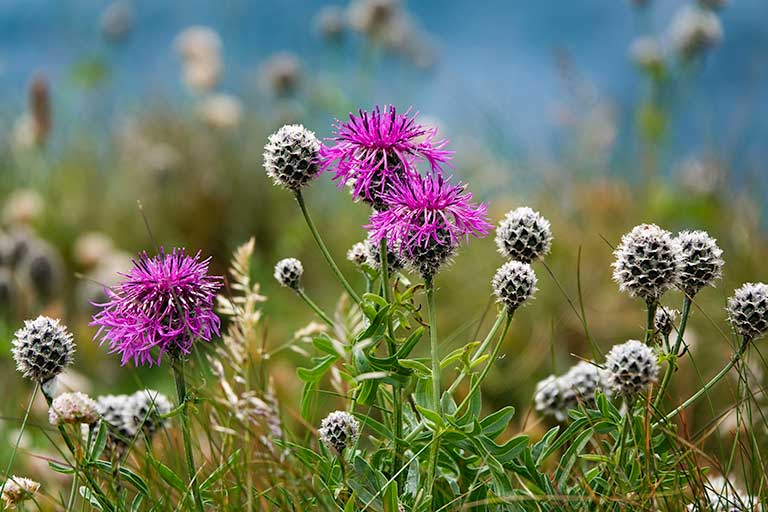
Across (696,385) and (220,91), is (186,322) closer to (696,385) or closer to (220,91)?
(696,385)

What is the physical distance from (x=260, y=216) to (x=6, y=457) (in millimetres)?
3349

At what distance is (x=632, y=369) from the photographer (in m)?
1.67

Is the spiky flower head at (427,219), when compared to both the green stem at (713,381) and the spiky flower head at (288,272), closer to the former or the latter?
the spiky flower head at (288,272)

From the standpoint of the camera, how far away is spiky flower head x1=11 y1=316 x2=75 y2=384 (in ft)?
6.28

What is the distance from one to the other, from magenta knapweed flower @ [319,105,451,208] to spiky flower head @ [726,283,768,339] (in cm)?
67

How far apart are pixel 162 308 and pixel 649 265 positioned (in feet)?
3.23

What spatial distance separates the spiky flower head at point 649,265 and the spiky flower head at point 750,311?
0.51 feet

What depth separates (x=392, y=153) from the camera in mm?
1902

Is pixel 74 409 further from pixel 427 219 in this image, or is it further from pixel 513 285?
pixel 513 285

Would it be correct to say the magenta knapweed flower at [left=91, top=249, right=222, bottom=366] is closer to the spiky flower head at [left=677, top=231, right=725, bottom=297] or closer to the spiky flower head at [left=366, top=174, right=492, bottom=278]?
the spiky flower head at [left=366, top=174, right=492, bottom=278]

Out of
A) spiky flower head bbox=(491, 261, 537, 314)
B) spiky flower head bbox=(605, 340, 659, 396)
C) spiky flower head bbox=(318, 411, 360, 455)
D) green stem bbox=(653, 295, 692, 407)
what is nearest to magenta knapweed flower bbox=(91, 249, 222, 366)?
spiky flower head bbox=(318, 411, 360, 455)

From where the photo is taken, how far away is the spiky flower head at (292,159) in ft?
6.31

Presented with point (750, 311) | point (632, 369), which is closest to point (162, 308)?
point (632, 369)

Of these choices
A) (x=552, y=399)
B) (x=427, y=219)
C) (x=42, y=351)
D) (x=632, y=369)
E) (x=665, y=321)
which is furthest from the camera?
(x=552, y=399)
